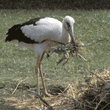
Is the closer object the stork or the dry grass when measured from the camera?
the dry grass

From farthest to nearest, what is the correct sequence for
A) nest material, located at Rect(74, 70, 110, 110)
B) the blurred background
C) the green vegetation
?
the blurred background, the green vegetation, nest material, located at Rect(74, 70, 110, 110)

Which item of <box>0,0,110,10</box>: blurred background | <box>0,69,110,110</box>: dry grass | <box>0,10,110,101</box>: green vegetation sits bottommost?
<box>0,10,110,101</box>: green vegetation

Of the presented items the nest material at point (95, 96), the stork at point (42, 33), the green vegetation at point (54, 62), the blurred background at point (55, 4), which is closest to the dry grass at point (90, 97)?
the nest material at point (95, 96)

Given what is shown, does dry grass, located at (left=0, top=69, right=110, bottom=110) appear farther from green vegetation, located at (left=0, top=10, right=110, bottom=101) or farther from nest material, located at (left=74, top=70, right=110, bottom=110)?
green vegetation, located at (left=0, top=10, right=110, bottom=101)

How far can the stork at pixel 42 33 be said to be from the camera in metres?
3.95

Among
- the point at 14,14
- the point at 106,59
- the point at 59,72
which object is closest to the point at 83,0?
the point at 14,14

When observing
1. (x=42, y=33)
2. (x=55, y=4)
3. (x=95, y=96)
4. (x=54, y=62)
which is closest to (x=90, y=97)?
(x=95, y=96)

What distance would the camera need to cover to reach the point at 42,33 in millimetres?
4156

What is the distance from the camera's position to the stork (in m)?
3.95

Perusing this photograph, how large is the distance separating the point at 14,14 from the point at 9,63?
6.07 meters

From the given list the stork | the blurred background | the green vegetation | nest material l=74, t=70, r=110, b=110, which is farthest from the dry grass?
Result: the blurred background

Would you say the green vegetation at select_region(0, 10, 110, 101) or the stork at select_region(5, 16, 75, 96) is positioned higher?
the stork at select_region(5, 16, 75, 96)

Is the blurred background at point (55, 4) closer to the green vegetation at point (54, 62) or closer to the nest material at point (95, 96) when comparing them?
the green vegetation at point (54, 62)

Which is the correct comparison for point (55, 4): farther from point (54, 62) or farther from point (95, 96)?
point (95, 96)
